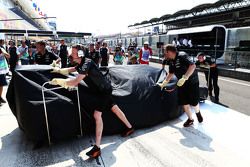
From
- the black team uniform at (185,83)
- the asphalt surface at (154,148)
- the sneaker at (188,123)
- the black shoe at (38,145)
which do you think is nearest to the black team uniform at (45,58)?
the asphalt surface at (154,148)

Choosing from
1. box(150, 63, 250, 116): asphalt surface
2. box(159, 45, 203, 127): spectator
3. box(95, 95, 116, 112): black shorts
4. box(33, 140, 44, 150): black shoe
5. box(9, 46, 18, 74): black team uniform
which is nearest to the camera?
box(95, 95, 116, 112): black shorts

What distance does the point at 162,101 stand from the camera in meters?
3.87

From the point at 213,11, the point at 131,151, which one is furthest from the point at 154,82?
the point at 213,11

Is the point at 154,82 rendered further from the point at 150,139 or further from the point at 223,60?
the point at 223,60

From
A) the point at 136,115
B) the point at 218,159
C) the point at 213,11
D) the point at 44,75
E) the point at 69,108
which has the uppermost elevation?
the point at 213,11

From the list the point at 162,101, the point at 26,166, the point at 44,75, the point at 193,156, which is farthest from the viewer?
the point at 162,101

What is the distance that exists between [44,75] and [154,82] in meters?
1.99

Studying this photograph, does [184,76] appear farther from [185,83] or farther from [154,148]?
[154,148]

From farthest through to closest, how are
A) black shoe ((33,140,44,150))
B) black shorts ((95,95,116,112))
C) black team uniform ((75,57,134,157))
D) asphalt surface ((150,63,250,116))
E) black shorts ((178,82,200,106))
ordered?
asphalt surface ((150,63,250,116)) → black shorts ((178,82,200,106)) → black shoe ((33,140,44,150)) → black shorts ((95,95,116,112)) → black team uniform ((75,57,134,157))

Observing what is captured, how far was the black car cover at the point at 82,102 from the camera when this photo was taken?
2.85 metres

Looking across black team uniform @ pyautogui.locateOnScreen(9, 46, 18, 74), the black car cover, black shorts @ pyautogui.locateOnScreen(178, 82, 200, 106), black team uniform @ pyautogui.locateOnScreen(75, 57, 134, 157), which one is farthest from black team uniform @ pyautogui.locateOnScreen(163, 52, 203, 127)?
black team uniform @ pyautogui.locateOnScreen(9, 46, 18, 74)

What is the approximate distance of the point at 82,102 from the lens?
3131mm

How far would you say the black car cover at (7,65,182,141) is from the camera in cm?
285

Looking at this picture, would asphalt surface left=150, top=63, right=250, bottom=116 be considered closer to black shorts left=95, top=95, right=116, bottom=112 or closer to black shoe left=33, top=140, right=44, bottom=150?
black shorts left=95, top=95, right=116, bottom=112
